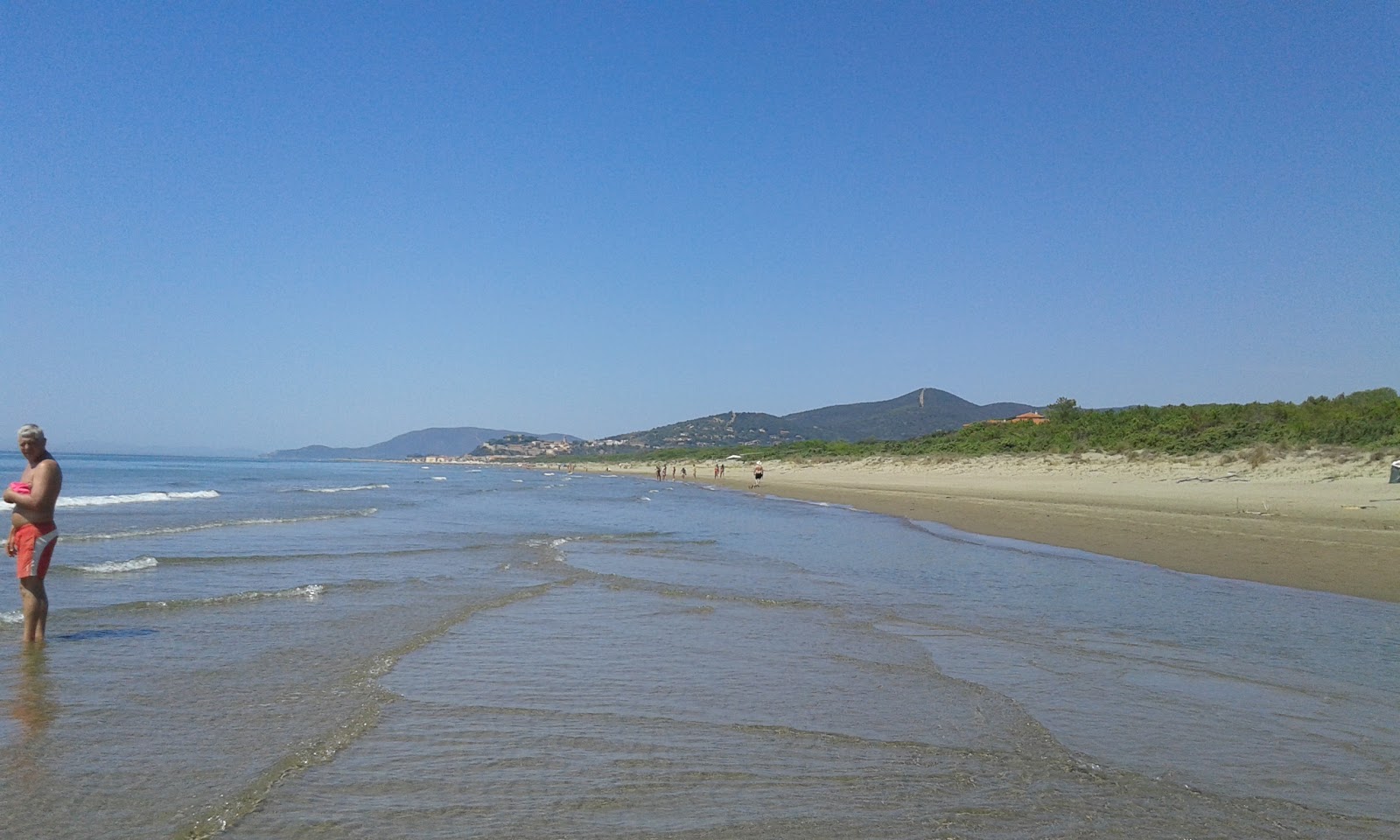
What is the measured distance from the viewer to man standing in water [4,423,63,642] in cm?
696

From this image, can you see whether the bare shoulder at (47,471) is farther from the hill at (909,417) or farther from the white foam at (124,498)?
the hill at (909,417)

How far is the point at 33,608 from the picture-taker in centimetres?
705

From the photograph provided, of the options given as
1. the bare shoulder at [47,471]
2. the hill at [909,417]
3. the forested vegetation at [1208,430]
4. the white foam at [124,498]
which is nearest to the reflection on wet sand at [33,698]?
the bare shoulder at [47,471]

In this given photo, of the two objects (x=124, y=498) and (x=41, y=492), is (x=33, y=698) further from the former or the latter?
(x=124, y=498)

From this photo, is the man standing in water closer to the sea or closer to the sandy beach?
the sea

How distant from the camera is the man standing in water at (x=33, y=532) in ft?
22.8

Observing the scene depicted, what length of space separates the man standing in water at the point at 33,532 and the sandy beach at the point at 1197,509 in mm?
13818

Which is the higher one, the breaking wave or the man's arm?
the man's arm

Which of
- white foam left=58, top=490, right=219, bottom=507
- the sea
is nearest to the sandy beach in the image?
the sea

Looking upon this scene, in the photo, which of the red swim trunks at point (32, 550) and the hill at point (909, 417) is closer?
the red swim trunks at point (32, 550)

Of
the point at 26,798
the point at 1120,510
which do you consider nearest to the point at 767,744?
the point at 26,798

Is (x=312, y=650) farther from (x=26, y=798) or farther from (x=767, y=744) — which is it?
(x=767, y=744)

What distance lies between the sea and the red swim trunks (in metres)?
0.62

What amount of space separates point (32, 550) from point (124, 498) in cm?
2602
